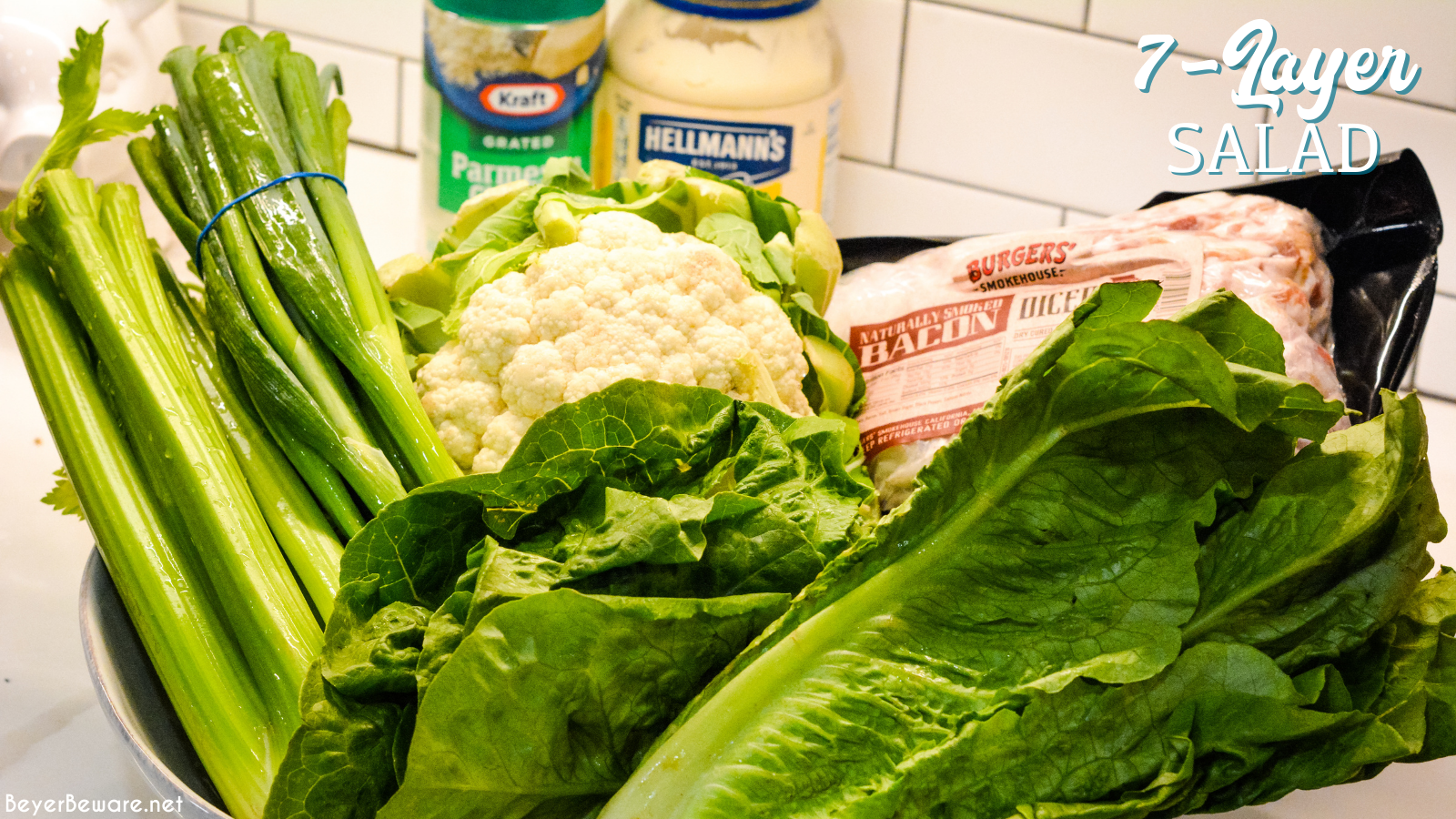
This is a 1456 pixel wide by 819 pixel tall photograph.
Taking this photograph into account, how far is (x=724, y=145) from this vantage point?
1009 mm

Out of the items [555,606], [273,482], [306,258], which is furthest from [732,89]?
[555,606]

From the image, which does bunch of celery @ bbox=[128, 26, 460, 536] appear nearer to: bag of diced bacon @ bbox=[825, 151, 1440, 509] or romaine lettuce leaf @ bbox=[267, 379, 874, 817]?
romaine lettuce leaf @ bbox=[267, 379, 874, 817]

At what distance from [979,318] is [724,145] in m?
0.28

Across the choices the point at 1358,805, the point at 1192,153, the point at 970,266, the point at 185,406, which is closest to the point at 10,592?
the point at 185,406

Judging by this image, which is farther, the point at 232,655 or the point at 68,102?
the point at 68,102

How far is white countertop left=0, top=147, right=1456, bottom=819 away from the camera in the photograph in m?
0.69

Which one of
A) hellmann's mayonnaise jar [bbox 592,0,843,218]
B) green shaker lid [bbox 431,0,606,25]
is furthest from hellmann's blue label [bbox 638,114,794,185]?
green shaker lid [bbox 431,0,606,25]

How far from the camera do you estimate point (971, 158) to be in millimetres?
1167

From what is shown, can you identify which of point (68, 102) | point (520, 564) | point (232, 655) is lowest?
point (232, 655)

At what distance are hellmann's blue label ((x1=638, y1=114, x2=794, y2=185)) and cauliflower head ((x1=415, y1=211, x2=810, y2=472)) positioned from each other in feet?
0.82

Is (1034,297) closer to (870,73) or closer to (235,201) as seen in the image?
(870,73)

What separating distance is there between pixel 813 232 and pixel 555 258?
21 centimetres

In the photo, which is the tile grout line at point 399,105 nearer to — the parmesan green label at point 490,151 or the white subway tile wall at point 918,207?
the parmesan green label at point 490,151

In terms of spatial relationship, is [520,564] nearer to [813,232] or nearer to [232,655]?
[232,655]
